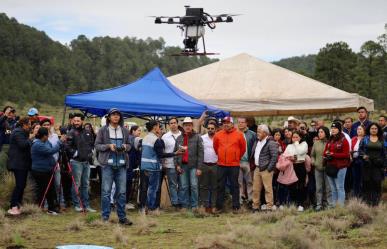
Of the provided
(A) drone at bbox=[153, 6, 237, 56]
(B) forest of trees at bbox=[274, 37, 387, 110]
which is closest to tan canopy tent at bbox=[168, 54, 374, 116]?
(A) drone at bbox=[153, 6, 237, 56]

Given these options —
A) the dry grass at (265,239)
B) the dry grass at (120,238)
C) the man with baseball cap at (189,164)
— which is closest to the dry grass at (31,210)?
the man with baseball cap at (189,164)

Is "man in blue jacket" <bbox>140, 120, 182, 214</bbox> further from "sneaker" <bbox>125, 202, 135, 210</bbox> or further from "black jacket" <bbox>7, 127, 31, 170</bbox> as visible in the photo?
"black jacket" <bbox>7, 127, 31, 170</bbox>

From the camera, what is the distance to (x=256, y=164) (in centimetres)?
1209

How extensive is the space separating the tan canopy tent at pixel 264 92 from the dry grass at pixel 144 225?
6.21 meters

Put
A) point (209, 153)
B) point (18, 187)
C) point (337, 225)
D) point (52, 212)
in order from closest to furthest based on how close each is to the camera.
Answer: point (337, 225)
point (18, 187)
point (52, 212)
point (209, 153)

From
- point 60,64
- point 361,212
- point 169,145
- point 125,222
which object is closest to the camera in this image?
point 125,222

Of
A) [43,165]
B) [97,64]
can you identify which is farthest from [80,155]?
[97,64]

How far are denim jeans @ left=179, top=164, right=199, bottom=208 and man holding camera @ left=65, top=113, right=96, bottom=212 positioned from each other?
174 cm

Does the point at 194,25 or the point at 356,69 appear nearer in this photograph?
the point at 194,25

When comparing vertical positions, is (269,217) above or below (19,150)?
below

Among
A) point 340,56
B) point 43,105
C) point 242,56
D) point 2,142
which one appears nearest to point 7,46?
point 43,105

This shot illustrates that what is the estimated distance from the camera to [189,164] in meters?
12.0

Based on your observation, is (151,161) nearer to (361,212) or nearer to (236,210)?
(236,210)

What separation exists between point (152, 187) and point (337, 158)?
339 centimetres
